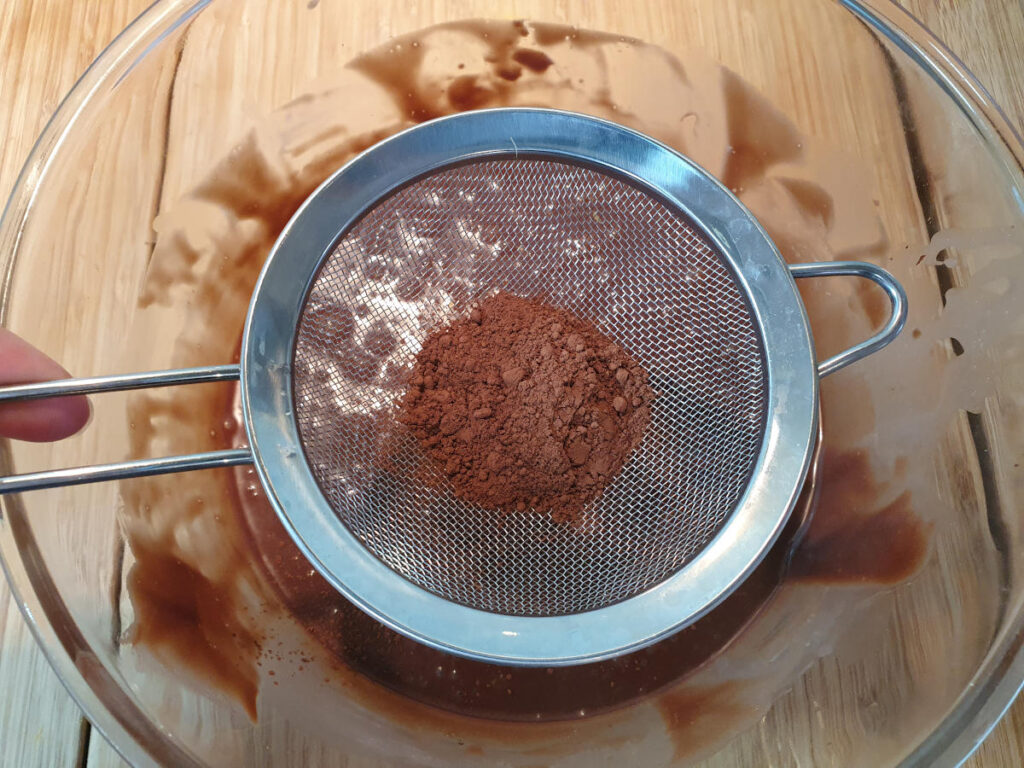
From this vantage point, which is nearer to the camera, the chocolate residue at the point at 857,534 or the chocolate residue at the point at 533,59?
the chocolate residue at the point at 857,534

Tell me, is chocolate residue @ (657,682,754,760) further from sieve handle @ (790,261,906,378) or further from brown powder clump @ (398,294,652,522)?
sieve handle @ (790,261,906,378)

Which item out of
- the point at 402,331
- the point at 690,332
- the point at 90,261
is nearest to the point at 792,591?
the point at 690,332

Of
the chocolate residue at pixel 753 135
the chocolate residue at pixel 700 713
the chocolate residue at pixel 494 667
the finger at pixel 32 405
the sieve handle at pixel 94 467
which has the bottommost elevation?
the chocolate residue at pixel 700 713

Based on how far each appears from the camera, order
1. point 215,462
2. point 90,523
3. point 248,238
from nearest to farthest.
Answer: point 215,462 < point 90,523 < point 248,238

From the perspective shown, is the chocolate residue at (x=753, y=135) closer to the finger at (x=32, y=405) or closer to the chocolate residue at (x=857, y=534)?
the chocolate residue at (x=857, y=534)

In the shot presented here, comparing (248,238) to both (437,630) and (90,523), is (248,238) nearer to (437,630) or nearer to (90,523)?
(90,523)

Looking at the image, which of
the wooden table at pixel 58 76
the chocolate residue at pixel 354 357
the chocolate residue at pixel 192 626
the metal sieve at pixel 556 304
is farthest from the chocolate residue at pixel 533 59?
the chocolate residue at pixel 192 626
